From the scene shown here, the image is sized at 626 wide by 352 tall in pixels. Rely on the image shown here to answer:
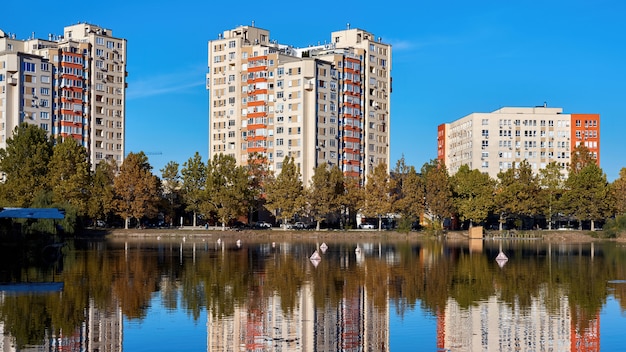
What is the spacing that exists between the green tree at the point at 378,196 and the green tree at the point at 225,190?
841 inches

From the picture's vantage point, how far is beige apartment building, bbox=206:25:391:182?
168m

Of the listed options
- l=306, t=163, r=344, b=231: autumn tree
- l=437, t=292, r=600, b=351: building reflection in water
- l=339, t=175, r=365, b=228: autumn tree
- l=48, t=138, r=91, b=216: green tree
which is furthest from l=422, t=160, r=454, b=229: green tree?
l=437, t=292, r=600, b=351: building reflection in water

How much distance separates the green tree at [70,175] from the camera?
127 meters

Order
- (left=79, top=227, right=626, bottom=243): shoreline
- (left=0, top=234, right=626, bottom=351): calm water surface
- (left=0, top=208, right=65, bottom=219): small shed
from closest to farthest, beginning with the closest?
(left=0, top=234, right=626, bottom=351): calm water surface
(left=0, top=208, right=65, bottom=219): small shed
(left=79, top=227, right=626, bottom=243): shoreline

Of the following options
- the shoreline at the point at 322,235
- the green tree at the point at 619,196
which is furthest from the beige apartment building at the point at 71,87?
the green tree at the point at 619,196

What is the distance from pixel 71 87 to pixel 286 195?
178ft

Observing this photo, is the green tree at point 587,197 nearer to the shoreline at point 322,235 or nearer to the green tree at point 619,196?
the green tree at point 619,196

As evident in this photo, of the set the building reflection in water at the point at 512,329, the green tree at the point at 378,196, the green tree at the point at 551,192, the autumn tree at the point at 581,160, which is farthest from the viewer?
the autumn tree at the point at 581,160

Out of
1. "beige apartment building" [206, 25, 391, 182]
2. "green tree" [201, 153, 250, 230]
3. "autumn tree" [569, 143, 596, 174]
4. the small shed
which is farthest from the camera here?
"autumn tree" [569, 143, 596, 174]

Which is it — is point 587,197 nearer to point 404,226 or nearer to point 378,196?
point 404,226

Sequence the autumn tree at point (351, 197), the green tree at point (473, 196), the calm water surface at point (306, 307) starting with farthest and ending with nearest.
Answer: the green tree at point (473, 196) < the autumn tree at point (351, 197) < the calm water surface at point (306, 307)

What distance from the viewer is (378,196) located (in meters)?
146

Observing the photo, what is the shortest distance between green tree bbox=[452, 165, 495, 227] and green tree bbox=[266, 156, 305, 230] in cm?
3032

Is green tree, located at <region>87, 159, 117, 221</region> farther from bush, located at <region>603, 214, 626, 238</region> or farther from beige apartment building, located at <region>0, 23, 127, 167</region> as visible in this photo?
bush, located at <region>603, 214, 626, 238</region>
